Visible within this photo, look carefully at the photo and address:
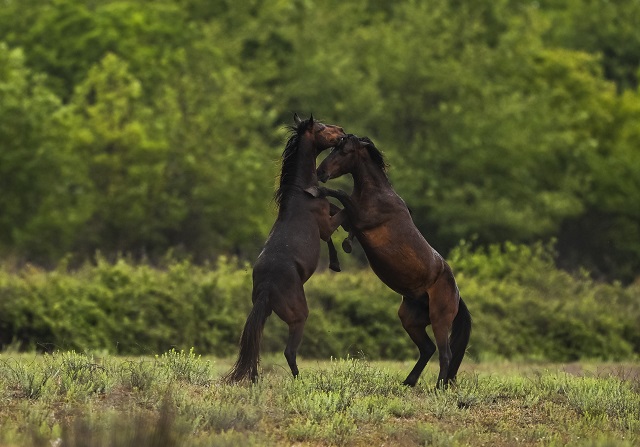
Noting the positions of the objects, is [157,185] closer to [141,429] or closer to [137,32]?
[137,32]

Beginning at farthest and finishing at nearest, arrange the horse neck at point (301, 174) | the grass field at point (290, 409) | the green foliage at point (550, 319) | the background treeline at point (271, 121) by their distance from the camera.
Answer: the background treeline at point (271, 121), the green foliage at point (550, 319), the horse neck at point (301, 174), the grass field at point (290, 409)

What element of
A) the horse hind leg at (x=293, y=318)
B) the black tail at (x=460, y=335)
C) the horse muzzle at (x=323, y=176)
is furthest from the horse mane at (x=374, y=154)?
the horse hind leg at (x=293, y=318)

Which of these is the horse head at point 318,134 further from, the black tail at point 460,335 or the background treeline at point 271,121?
the background treeline at point 271,121

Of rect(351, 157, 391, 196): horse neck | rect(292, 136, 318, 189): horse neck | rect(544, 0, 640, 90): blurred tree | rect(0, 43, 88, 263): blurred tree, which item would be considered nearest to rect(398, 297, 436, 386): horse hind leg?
rect(351, 157, 391, 196): horse neck

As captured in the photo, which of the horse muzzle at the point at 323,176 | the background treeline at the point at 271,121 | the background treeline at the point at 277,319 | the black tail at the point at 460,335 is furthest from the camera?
the background treeline at the point at 271,121

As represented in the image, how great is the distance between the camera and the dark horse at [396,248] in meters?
12.9

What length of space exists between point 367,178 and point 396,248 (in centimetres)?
78

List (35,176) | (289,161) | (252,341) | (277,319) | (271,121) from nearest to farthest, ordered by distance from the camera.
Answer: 1. (252,341)
2. (289,161)
3. (277,319)
4. (35,176)
5. (271,121)

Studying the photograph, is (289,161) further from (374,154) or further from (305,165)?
(374,154)

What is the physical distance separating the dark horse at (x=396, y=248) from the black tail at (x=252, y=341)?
141cm

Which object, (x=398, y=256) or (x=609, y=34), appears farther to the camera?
(x=609, y=34)

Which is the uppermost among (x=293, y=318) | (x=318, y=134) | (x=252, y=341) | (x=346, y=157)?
(x=318, y=134)

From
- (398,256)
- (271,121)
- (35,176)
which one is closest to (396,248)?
(398,256)

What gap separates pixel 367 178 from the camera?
13086 mm
